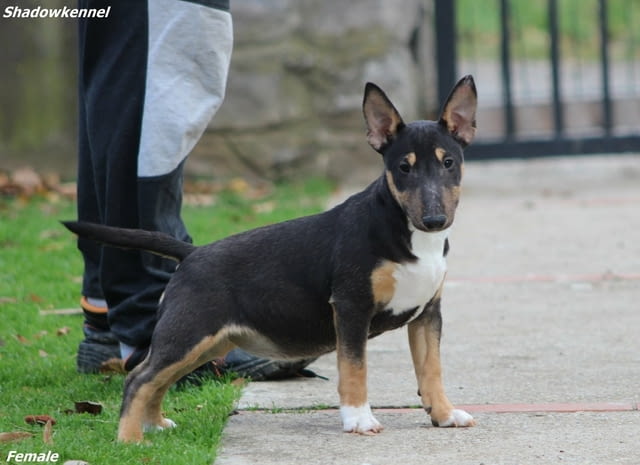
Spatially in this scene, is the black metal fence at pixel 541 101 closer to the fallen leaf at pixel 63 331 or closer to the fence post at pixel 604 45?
the fence post at pixel 604 45

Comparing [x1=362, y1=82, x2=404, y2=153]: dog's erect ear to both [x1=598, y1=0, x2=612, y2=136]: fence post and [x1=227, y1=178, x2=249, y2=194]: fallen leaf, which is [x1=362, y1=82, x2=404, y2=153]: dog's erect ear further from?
[x1=598, y1=0, x2=612, y2=136]: fence post

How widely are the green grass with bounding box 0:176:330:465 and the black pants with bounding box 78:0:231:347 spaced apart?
342 millimetres

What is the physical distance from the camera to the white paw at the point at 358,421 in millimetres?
3576

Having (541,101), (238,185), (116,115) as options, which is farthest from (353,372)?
(541,101)

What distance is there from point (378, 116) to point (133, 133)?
0.99 m

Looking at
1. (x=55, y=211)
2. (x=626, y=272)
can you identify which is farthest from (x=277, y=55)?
(x=626, y=272)

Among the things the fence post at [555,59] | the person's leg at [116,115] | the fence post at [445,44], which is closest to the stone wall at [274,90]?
the fence post at [445,44]

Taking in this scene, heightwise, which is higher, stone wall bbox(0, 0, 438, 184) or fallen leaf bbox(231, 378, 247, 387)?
stone wall bbox(0, 0, 438, 184)

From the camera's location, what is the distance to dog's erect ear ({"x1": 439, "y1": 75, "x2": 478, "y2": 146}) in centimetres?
367

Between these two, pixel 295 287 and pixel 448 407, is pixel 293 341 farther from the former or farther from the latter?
pixel 448 407

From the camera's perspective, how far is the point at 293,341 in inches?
149

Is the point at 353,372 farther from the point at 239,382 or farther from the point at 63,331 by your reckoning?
the point at 63,331

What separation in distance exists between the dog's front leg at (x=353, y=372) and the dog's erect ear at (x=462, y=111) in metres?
0.68

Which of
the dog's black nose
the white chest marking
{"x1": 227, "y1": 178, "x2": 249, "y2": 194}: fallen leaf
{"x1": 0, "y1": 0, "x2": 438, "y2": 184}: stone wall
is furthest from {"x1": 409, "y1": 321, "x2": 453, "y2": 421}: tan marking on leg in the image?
{"x1": 0, "y1": 0, "x2": 438, "y2": 184}: stone wall
